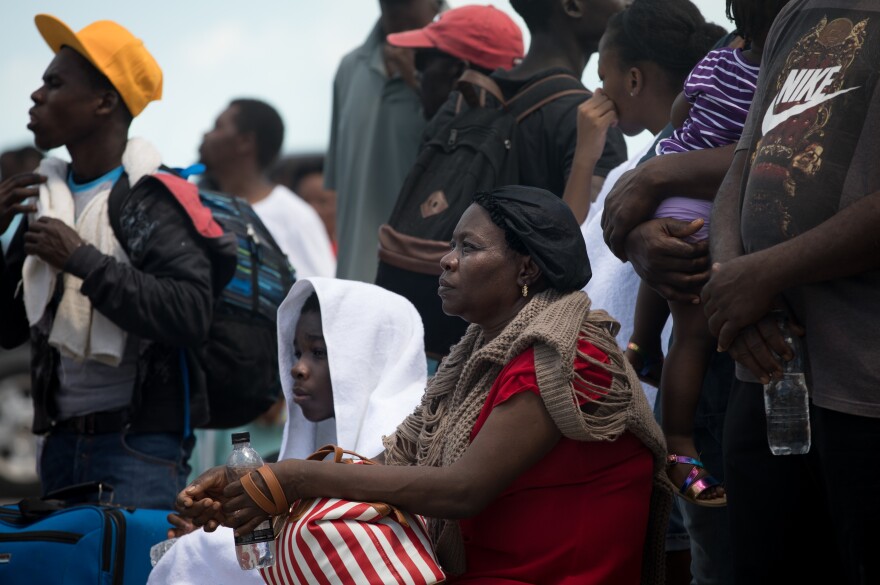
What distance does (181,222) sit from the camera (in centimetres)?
500

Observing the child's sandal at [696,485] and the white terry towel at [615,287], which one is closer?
the child's sandal at [696,485]

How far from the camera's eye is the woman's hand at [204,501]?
3.16 metres

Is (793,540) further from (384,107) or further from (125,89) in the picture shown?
(384,107)

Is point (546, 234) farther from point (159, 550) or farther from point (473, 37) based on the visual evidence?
point (473, 37)

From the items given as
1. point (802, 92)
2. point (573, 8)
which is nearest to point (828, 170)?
point (802, 92)

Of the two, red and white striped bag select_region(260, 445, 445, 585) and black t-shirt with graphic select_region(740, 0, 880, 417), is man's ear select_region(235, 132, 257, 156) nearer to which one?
red and white striped bag select_region(260, 445, 445, 585)

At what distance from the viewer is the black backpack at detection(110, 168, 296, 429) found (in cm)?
513

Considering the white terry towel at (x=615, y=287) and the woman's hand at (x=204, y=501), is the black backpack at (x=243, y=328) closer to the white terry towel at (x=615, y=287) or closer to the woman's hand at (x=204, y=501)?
the white terry towel at (x=615, y=287)

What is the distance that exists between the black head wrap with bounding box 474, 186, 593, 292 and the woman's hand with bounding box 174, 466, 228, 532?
3.34 ft

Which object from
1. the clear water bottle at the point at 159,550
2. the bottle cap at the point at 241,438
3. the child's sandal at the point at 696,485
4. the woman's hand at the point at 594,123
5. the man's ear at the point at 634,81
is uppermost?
the man's ear at the point at 634,81

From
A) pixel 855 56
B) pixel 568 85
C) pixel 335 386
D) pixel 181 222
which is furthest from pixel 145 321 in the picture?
pixel 855 56

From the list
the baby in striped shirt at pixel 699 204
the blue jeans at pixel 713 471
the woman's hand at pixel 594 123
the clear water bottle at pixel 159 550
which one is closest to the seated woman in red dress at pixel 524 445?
the baby in striped shirt at pixel 699 204

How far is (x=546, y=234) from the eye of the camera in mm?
3545

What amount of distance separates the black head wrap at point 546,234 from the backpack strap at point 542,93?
1.52m
